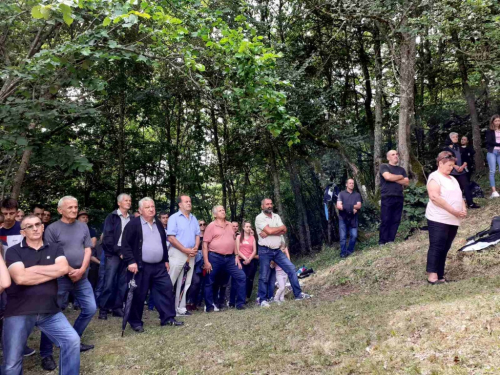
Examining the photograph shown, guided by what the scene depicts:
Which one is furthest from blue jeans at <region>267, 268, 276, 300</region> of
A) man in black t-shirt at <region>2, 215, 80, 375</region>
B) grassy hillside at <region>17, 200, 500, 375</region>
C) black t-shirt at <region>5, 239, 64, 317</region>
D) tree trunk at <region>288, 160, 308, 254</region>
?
tree trunk at <region>288, 160, 308, 254</region>

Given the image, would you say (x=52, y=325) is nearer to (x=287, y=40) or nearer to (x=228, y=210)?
(x=287, y=40)

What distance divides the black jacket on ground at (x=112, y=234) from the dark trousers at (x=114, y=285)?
17 centimetres

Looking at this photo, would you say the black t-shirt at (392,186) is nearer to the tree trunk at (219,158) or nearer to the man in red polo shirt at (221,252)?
the man in red polo shirt at (221,252)

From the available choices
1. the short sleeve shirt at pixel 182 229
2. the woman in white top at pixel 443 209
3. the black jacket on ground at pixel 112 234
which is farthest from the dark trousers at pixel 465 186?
the black jacket on ground at pixel 112 234

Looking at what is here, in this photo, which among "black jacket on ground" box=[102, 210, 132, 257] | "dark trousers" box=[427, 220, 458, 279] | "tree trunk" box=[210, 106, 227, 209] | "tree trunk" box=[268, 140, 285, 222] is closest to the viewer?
"dark trousers" box=[427, 220, 458, 279]

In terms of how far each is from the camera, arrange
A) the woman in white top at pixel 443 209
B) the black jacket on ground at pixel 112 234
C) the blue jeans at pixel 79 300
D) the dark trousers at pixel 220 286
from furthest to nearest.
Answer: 1. the dark trousers at pixel 220 286
2. the black jacket on ground at pixel 112 234
3. the woman in white top at pixel 443 209
4. the blue jeans at pixel 79 300

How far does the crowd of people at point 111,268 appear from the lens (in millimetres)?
3520

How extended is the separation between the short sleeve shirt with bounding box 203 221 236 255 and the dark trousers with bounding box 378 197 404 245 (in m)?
3.03

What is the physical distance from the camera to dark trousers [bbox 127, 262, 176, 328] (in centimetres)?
558

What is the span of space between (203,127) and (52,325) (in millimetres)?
13019

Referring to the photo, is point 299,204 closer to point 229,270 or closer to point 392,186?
point 392,186

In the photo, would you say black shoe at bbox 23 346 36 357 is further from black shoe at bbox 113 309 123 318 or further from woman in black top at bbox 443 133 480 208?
woman in black top at bbox 443 133 480 208

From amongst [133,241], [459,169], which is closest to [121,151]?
[133,241]

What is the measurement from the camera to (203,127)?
1611 cm
